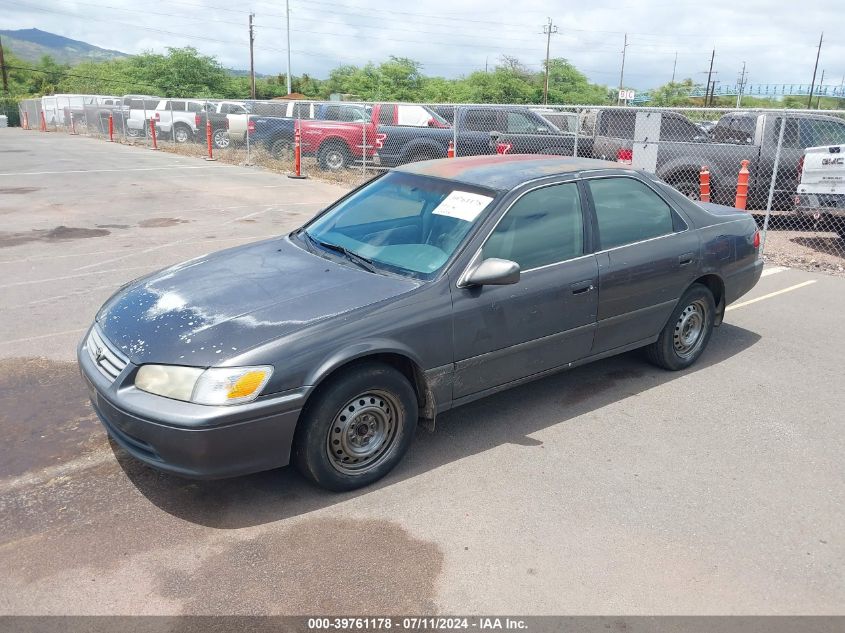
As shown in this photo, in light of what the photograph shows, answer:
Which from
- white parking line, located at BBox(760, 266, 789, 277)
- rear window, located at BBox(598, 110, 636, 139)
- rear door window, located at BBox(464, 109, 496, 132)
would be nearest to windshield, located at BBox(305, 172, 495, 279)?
white parking line, located at BBox(760, 266, 789, 277)

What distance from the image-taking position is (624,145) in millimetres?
13031

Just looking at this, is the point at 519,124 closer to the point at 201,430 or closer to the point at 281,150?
the point at 281,150

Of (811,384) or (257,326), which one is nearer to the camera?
(257,326)

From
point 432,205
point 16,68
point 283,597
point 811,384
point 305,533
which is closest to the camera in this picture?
point 283,597

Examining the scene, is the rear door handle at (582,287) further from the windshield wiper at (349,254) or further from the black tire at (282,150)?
the black tire at (282,150)

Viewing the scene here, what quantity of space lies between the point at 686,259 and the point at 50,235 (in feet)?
29.1

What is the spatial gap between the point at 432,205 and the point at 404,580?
2327mm

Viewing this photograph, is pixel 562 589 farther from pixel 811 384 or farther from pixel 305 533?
pixel 811 384

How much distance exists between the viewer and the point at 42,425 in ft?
14.3

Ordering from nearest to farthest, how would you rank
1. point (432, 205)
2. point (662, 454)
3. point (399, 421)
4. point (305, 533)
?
point (305, 533), point (399, 421), point (662, 454), point (432, 205)

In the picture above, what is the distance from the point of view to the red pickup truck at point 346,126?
647 inches

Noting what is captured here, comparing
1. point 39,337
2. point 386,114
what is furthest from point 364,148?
point 39,337

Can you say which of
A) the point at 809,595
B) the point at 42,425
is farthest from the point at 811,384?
the point at 42,425

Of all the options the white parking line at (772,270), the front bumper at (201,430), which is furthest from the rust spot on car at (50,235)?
the white parking line at (772,270)
